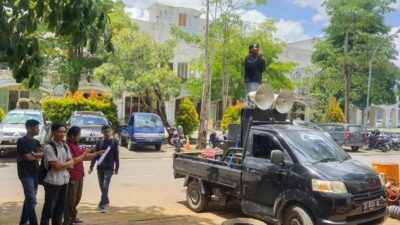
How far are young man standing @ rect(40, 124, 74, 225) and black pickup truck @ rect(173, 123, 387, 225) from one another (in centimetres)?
283

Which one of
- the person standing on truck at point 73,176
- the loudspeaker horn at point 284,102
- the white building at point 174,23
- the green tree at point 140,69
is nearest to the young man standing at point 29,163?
the person standing on truck at point 73,176

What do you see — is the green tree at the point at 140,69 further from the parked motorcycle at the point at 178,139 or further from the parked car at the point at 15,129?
the parked car at the point at 15,129

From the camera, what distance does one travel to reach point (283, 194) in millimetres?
6770

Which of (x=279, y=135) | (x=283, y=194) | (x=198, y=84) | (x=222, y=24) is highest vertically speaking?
(x=222, y=24)

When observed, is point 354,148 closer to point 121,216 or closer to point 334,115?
point 334,115

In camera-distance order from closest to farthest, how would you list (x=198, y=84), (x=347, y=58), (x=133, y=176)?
(x=133, y=176) → (x=347, y=58) → (x=198, y=84)

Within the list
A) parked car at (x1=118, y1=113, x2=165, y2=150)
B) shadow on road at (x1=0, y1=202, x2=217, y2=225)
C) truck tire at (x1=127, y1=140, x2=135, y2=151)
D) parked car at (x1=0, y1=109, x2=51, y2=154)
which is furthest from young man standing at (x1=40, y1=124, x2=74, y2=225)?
truck tire at (x1=127, y1=140, x2=135, y2=151)

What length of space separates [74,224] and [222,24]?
69.0ft

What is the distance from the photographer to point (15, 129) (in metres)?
16.6

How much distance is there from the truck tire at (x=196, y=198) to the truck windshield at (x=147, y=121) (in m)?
12.5

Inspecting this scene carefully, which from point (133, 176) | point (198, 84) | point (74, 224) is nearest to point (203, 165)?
point (74, 224)

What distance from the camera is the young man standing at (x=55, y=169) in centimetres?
623

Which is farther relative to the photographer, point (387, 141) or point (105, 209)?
point (387, 141)

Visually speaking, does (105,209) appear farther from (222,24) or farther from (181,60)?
(181,60)
